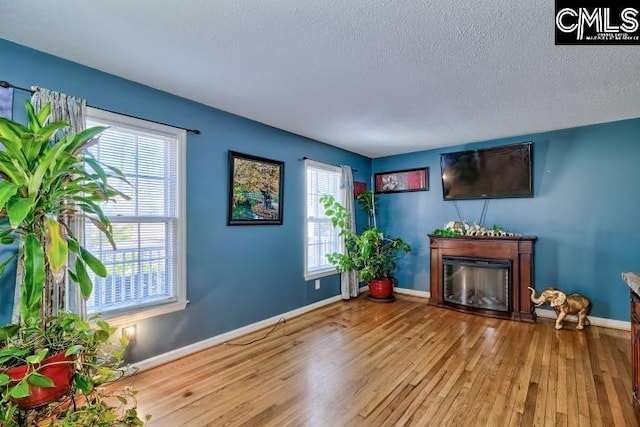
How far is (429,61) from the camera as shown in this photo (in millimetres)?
2148

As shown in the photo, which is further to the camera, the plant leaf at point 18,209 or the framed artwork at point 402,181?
the framed artwork at point 402,181

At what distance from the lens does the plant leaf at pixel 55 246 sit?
132 cm

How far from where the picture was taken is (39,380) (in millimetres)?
1196

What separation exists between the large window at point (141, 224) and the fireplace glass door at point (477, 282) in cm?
353

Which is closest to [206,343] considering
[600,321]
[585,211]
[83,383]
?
[83,383]

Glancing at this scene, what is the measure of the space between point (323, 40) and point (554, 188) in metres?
3.66

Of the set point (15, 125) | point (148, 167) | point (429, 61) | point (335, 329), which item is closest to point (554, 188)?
point (429, 61)

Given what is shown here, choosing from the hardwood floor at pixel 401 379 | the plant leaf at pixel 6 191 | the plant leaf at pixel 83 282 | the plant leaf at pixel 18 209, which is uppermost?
the plant leaf at pixel 6 191

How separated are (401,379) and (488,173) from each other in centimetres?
311

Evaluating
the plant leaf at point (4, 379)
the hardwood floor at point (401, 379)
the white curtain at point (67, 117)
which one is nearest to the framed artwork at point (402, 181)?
the hardwood floor at point (401, 379)

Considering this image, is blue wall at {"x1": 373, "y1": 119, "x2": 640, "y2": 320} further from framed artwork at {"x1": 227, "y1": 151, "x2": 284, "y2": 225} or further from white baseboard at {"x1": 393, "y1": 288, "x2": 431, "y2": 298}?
framed artwork at {"x1": 227, "y1": 151, "x2": 284, "y2": 225}

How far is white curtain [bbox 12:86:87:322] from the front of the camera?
6.52 ft

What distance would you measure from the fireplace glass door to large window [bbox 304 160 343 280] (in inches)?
66.9

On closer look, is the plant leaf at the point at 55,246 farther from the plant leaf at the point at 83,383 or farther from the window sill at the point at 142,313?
the window sill at the point at 142,313
